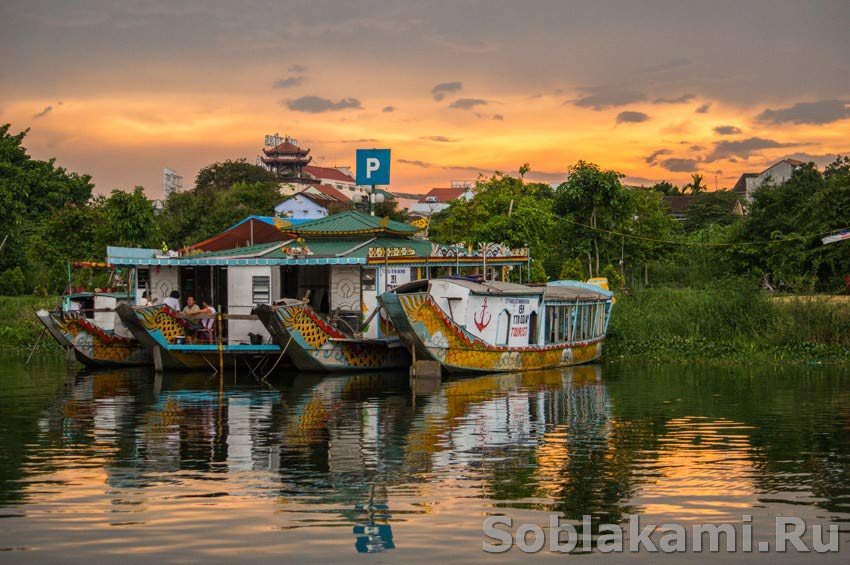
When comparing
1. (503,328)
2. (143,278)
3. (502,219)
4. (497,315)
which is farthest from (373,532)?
(502,219)

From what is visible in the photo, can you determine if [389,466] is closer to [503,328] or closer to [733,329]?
[503,328]

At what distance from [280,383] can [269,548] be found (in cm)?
1447

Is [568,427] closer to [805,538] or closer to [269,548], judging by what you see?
[805,538]

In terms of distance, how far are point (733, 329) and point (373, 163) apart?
35.4ft

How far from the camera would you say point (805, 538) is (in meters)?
8.27

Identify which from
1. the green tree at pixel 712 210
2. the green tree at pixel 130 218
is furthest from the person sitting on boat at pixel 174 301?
the green tree at pixel 712 210

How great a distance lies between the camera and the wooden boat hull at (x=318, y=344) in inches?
894

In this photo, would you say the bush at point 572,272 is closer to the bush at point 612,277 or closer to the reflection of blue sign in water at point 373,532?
the bush at point 612,277

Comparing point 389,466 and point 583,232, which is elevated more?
point 583,232

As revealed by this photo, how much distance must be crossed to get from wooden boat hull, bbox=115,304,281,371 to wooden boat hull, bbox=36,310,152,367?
176 centimetres

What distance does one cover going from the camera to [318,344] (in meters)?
23.7

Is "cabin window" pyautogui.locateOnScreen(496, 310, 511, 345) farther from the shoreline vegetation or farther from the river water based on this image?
the shoreline vegetation

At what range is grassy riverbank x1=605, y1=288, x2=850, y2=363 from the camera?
2594 cm

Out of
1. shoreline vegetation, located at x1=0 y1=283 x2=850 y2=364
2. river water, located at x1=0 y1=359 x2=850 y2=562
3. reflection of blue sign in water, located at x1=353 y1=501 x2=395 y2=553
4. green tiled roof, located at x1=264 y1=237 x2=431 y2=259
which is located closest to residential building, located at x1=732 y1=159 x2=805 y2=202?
shoreline vegetation, located at x1=0 y1=283 x2=850 y2=364
